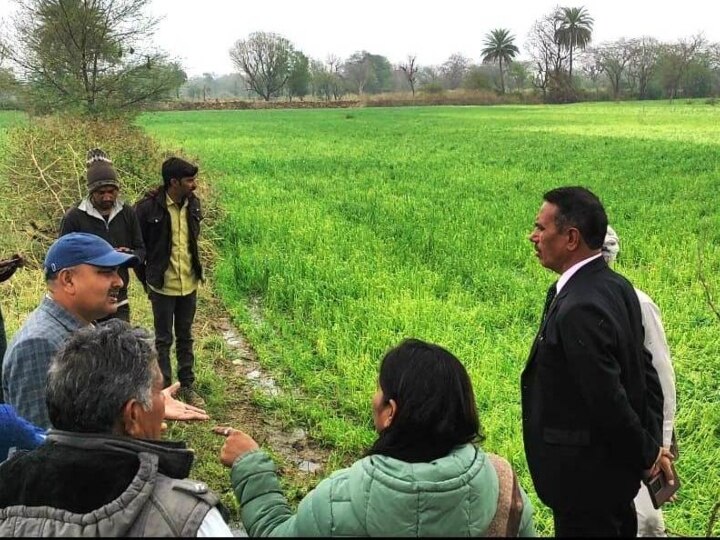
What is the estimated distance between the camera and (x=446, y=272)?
7707 mm

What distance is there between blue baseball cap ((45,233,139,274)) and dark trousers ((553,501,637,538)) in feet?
6.76

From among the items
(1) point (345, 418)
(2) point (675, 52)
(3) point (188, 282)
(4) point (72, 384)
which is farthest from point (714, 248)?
(2) point (675, 52)

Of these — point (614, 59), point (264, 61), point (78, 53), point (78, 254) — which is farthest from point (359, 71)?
point (78, 254)

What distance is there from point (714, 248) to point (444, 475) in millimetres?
8033

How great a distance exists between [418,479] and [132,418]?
2.44 ft

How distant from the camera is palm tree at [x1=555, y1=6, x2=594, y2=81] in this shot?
283 feet

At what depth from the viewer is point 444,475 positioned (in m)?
1.51

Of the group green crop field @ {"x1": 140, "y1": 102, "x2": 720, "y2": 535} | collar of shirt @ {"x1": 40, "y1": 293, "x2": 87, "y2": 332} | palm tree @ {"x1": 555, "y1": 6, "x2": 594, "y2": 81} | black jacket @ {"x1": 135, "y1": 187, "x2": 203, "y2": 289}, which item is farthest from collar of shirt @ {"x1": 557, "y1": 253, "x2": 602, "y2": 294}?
palm tree @ {"x1": 555, "y1": 6, "x2": 594, "y2": 81}

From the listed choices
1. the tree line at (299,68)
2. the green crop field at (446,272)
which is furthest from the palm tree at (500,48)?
the green crop field at (446,272)

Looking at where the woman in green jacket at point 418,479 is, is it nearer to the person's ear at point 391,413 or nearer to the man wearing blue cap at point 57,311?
the person's ear at point 391,413

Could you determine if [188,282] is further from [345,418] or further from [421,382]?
[421,382]

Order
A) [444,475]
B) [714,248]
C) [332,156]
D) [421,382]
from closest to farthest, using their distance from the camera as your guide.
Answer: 1. [444,475]
2. [421,382]
3. [714,248]
4. [332,156]

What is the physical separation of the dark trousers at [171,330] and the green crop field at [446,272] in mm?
765

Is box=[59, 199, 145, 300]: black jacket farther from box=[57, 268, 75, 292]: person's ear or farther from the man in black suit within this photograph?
the man in black suit
